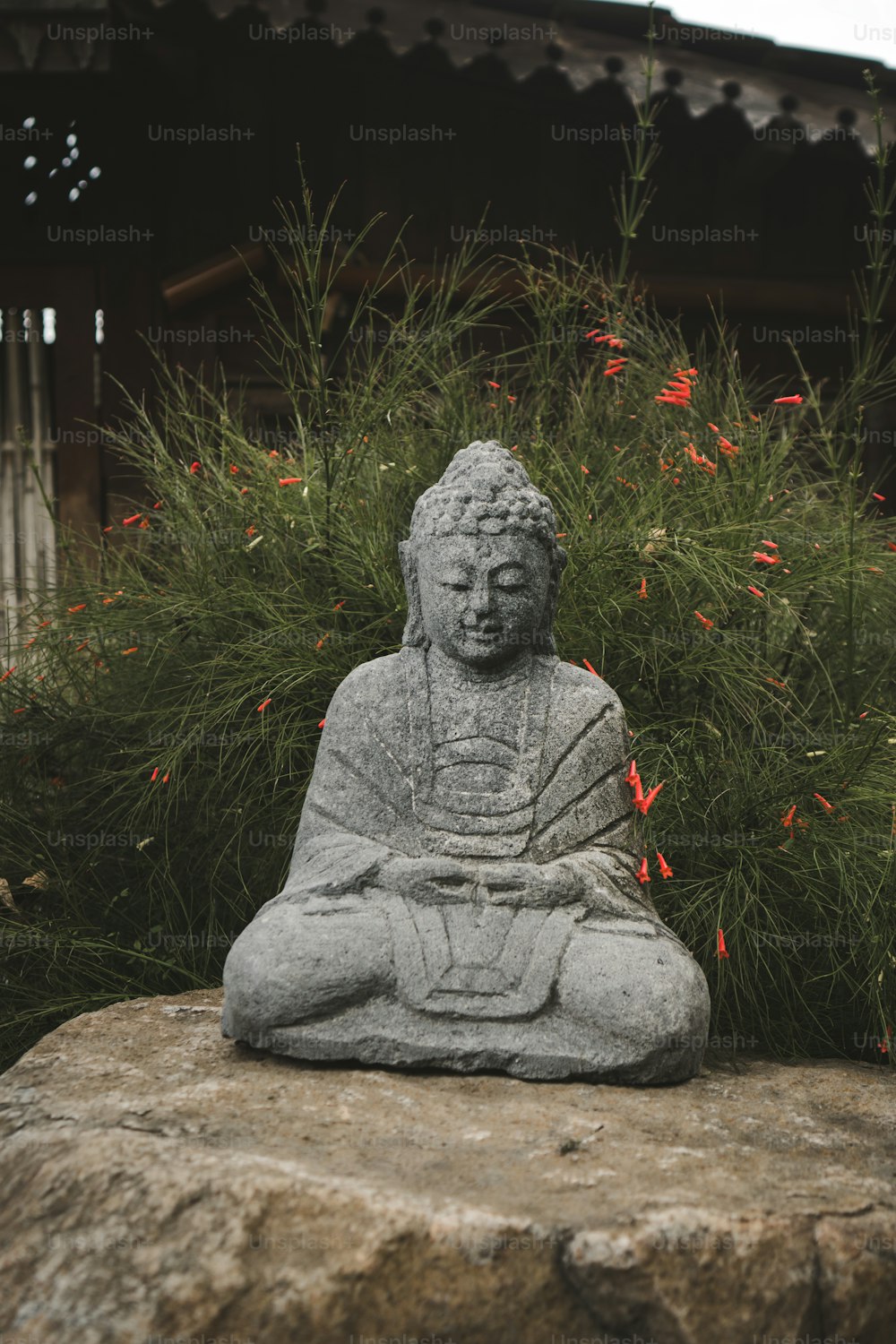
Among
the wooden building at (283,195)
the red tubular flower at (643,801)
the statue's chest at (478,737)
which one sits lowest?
the red tubular flower at (643,801)

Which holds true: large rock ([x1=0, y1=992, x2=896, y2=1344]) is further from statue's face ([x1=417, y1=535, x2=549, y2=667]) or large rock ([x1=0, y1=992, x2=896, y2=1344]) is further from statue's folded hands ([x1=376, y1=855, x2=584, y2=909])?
statue's face ([x1=417, y1=535, x2=549, y2=667])

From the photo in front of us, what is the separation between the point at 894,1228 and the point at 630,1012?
2.61 feet

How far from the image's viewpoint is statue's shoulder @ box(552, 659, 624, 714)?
3752mm

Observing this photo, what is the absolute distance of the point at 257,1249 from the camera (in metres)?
2.61

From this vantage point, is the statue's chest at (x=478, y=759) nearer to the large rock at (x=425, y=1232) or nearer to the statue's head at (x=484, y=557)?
the statue's head at (x=484, y=557)

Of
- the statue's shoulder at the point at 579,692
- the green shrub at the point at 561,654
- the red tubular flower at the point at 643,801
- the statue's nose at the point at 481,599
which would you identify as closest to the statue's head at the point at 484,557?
the statue's nose at the point at 481,599

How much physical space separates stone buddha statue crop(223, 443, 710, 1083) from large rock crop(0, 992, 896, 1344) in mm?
338

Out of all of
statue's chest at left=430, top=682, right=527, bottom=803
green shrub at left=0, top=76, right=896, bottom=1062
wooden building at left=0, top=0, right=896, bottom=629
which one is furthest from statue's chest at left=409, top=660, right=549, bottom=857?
wooden building at left=0, top=0, right=896, bottom=629

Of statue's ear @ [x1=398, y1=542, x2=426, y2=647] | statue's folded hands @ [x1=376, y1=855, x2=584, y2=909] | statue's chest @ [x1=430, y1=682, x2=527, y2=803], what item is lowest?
statue's folded hands @ [x1=376, y1=855, x2=584, y2=909]

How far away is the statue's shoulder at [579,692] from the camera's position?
3752mm

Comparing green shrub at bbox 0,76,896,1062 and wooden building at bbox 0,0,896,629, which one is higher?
wooden building at bbox 0,0,896,629

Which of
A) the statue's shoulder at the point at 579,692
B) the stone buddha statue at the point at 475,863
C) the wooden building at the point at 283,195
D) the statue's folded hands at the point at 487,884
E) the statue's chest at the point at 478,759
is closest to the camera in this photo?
the stone buddha statue at the point at 475,863

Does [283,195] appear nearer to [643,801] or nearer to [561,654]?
[561,654]

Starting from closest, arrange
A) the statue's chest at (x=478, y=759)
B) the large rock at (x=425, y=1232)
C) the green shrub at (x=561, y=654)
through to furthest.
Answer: the large rock at (x=425, y=1232) < the statue's chest at (x=478, y=759) < the green shrub at (x=561, y=654)
